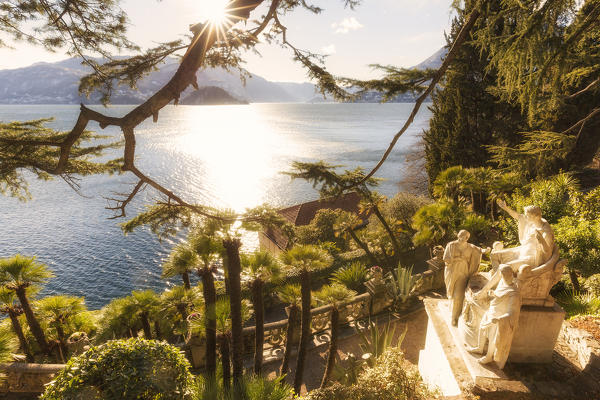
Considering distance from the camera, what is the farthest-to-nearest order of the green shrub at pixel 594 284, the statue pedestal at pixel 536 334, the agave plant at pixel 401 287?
the agave plant at pixel 401 287 < the green shrub at pixel 594 284 < the statue pedestal at pixel 536 334

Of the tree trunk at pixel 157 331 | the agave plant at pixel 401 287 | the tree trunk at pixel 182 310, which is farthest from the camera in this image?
the agave plant at pixel 401 287

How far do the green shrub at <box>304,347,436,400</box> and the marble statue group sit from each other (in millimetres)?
1258

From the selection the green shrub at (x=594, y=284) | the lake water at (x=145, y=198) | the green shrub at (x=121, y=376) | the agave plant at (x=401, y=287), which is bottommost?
the lake water at (x=145, y=198)

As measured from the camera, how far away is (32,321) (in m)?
7.50

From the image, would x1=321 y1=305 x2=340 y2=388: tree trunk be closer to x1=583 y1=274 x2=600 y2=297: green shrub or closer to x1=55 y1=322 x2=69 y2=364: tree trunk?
x1=583 y1=274 x2=600 y2=297: green shrub

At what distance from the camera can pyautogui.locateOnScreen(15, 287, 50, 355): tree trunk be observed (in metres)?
7.20

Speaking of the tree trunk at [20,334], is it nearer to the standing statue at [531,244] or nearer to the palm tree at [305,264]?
the palm tree at [305,264]

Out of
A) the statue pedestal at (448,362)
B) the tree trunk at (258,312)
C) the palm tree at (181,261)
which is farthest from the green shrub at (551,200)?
the palm tree at (181,261)

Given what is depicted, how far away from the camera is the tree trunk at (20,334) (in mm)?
7473

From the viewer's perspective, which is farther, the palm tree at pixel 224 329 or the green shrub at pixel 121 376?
the palm tree at pixel 224 329

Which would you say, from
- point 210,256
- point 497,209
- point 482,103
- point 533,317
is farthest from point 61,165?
point 482,103

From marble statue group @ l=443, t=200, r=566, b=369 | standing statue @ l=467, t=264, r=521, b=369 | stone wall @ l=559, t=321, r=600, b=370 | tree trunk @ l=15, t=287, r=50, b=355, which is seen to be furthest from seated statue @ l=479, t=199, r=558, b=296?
tree trunk @ l=15, t=287, r=50, b=355

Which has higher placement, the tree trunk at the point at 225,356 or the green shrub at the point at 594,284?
the green shrub at the point at 594,284

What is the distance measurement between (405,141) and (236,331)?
72580 mm
